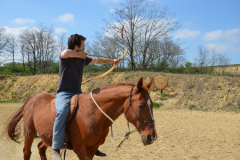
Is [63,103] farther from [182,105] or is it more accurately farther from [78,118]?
[182,105]

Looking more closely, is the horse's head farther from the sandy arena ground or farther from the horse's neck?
the sandy arena ground

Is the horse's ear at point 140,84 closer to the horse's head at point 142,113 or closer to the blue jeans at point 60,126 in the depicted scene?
the horse's head at point 142,113

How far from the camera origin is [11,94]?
2041 centimetres

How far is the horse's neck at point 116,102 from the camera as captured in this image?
2.70 m

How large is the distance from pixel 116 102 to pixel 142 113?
1.36 ft

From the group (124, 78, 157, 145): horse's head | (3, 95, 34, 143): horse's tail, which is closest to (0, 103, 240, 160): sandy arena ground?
(3, 95, 34, 143): horse's tail

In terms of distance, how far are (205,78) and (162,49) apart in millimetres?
6750

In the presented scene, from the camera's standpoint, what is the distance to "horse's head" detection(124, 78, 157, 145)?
2438 mm

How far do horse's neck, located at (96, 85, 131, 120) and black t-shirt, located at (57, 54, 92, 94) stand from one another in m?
0.62

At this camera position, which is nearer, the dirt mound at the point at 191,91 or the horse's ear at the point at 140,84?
the horse's ear at the point at 140,84

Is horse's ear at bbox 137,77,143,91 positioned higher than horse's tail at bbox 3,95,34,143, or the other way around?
horse's ear at bbox 137,77,143,91

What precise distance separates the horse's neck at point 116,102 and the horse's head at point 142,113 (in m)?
0.10

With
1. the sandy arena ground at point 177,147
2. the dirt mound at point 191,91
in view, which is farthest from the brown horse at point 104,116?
the dirt mound at point 191,91

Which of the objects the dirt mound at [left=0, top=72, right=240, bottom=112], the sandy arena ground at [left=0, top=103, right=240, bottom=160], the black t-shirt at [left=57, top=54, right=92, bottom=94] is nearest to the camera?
the black t-shirt at [left=57, top=54, right=92, bottom=94]
